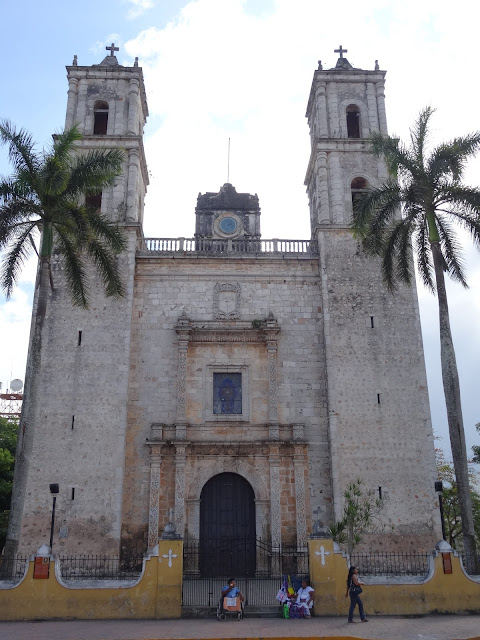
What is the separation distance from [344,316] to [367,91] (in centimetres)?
970

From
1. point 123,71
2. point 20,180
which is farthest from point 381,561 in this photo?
point 123,71

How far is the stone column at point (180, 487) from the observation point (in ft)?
59.2

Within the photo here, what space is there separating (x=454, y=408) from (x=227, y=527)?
753cm

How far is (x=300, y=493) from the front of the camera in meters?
18.6

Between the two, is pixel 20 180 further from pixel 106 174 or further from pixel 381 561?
pixel 381 561

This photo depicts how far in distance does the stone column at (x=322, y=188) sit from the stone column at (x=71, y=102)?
9288mm

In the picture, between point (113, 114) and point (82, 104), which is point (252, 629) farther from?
point (82, 104)

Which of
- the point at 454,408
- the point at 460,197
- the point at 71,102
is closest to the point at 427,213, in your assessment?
the point at 460,197

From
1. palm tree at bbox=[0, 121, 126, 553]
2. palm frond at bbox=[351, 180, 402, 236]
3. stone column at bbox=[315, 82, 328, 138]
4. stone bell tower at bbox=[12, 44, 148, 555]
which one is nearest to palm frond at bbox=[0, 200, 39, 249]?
palm tree at bbox=[0, 121, 126, 553]

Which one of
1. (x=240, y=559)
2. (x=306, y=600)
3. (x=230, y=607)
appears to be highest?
(x=240, y=559)

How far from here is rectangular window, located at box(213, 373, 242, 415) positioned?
19641 mm

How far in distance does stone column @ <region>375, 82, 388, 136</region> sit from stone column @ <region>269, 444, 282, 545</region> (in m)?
12.7

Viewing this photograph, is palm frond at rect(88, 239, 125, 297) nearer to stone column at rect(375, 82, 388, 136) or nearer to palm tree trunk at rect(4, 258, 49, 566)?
palm tree trunk at rect(4, 258, 49, 566)

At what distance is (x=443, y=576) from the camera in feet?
42.8
